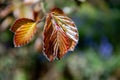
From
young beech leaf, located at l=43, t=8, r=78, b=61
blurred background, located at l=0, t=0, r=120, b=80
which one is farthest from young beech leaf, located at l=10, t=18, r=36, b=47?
blurred background, located at l=0, t=0, r=120, b=80

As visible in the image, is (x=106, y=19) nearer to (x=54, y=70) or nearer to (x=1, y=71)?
(x=54, y=70)

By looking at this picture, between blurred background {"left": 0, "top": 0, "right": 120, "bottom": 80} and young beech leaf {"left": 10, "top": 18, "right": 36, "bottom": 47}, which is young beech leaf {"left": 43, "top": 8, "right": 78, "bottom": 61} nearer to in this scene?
young beech leaf {"left": 10, "top": 18, "right": 36, "bottom": 47}

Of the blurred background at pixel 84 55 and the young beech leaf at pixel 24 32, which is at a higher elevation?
the young beech leaf at pixel 24 32

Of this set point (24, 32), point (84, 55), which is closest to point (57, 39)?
point (24, 32)

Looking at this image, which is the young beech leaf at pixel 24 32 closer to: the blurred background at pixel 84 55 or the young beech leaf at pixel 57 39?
the young beech leaf at pixel 57 39

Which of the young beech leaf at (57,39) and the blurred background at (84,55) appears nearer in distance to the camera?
the young beech leaf at (57,39)

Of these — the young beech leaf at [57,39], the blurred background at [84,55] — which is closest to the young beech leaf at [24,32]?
the young beech leaf at [57,39]

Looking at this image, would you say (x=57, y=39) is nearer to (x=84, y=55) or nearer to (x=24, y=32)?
(x=24, y=32)
